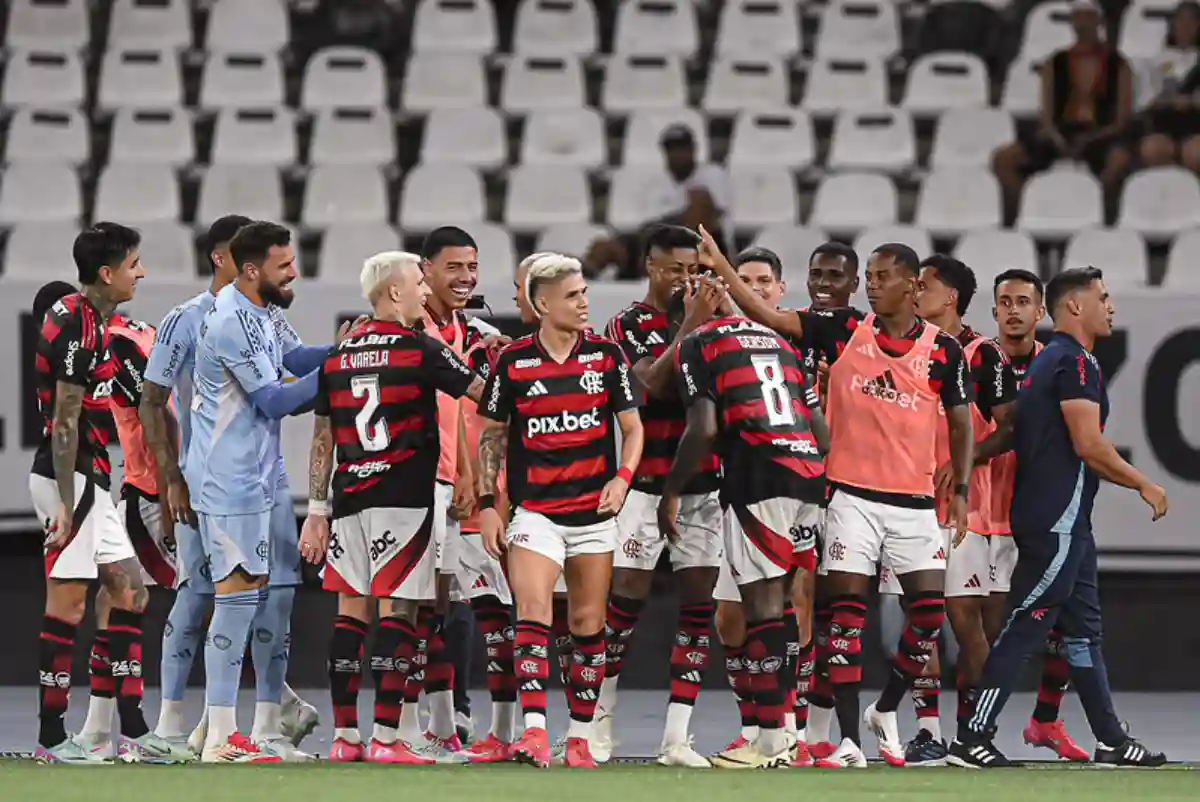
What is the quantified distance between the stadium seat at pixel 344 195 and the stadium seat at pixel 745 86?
278cm

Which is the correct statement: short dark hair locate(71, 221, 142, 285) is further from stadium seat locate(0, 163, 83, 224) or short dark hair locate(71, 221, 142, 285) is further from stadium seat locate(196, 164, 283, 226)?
stadium seat locate(0, 163, 83, 224)

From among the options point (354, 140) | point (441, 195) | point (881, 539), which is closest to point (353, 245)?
point (441, 195)

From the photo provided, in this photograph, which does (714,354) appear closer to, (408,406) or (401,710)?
(408,406)

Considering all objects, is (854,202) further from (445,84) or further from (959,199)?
(445,84)

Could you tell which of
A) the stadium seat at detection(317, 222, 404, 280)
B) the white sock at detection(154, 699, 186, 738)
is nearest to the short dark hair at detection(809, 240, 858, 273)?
the white sock at detection(154, 699, 186, 738)

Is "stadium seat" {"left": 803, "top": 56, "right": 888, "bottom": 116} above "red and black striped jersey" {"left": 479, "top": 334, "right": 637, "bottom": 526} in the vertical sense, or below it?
above

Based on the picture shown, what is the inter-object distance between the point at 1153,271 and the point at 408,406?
730 cm

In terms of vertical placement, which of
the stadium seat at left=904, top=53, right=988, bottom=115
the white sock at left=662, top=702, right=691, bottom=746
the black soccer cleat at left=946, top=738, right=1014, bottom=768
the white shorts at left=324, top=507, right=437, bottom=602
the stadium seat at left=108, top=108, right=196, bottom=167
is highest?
the stadium seat at left=904, top=53, right=988, bottom=115

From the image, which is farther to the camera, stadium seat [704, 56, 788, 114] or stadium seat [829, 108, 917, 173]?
stadium seat [704, 56, 788, 114]

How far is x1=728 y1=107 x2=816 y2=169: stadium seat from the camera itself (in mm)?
15414

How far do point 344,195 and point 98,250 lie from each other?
5.73 m

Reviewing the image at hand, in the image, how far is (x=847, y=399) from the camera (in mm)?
9523

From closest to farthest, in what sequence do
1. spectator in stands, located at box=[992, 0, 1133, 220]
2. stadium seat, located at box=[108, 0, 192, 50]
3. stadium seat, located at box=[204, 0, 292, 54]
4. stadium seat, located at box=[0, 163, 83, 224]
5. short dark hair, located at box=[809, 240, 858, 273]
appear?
1. short dark hair, located at box=[809, 240, 858, 273]
2. stadium seat, located at box=[0, 163, 83, 224]
3. spectator in stands, located at box=[992, 0, 1133, 220]
4. stadium seat, located at box=[108, 0, 192, 50]
5. stadium seat, located at box=[204, 0, 292, 54]

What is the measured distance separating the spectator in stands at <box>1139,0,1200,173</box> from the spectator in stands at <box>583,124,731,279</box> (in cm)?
320
